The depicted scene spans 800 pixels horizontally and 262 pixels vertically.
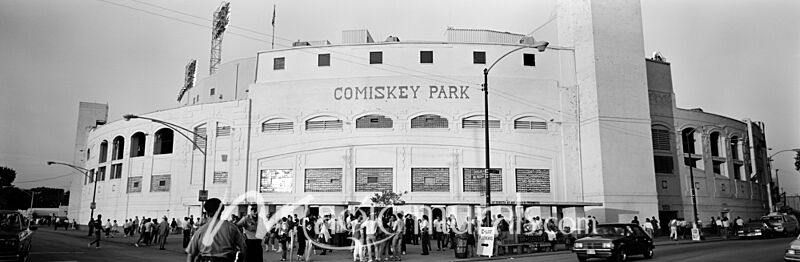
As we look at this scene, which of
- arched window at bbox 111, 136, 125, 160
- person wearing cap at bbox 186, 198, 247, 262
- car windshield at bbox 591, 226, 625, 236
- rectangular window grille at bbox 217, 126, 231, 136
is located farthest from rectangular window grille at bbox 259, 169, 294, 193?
person wearing cap at bbox 186, 198, 247, 262

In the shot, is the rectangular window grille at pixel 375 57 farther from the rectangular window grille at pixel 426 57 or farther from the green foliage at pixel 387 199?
the green foliage at pixel 387 199

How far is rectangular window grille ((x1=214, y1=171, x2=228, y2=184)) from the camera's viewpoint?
46.8m

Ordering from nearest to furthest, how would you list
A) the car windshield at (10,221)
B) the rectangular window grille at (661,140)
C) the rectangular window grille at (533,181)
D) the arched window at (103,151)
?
1. the car windshield at (10,221)
2. the rectangular window grille at (533,181)
3. the rectangular window grille at (661,140)
4. the arched window at (103,151)

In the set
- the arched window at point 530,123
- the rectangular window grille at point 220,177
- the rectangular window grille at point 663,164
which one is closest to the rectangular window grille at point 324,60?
the rectangular window grille at point 220,177

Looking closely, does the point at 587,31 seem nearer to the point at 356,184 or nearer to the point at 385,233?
the point at 356,184

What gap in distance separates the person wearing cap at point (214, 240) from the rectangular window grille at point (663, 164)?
47085 millimetres

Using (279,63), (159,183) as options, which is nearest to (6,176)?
(159,183)

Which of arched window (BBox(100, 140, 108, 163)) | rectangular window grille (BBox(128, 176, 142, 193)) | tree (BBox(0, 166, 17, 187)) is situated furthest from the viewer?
tree (BBox(0, 166, 17, 187))

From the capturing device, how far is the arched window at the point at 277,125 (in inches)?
1811

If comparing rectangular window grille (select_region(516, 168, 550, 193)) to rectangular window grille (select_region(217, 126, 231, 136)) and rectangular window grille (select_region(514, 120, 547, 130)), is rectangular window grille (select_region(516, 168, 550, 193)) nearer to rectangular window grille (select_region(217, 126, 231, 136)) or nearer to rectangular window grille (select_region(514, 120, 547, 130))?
rectangular window grille (select_region(514, 120, 547, 130))

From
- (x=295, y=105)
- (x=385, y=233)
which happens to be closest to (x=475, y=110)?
(x=295, y=105)

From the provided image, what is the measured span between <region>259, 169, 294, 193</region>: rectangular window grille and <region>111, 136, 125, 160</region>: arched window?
21.9 m

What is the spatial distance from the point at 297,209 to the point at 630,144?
89.0 ft

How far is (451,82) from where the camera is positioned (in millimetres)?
44969
